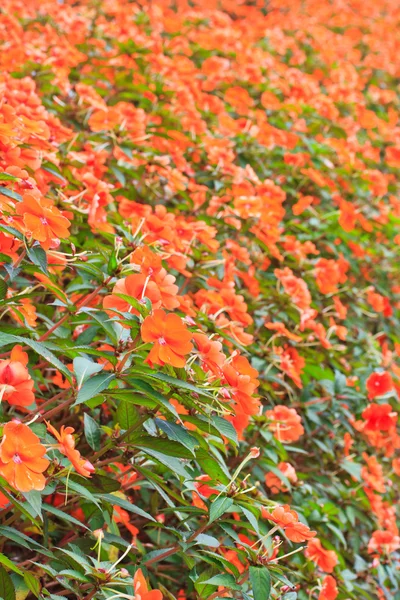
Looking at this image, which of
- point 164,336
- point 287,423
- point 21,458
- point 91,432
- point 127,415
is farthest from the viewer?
point 287,423

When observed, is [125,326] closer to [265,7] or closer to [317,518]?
[317,518]

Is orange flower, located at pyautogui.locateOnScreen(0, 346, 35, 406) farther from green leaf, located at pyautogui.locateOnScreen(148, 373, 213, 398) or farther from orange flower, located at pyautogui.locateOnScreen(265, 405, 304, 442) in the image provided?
orange flower, located at pyautogui.locateOnScreen(265, 405, 304, 442)

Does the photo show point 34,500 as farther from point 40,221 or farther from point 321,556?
point 321,556

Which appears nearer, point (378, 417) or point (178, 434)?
point (178, 434)

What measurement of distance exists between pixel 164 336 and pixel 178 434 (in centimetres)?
21

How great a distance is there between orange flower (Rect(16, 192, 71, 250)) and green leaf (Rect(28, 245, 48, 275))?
2 centimetres

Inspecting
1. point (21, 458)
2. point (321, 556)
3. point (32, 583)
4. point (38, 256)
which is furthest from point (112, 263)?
point (321, 556)

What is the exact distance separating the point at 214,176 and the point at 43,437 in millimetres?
1664

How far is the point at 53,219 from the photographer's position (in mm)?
1405

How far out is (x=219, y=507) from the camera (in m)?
1.34

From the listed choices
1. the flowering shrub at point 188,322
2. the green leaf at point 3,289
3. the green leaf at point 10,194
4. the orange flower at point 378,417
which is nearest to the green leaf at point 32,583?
the flowering shrub at point 188,322

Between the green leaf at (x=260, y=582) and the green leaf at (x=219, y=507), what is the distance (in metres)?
0.12

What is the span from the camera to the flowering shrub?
4.42 ft

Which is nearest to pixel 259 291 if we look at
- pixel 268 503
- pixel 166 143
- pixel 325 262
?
pixel 325 262
